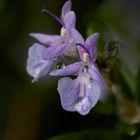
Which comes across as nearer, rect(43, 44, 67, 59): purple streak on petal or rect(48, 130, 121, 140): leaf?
rect(43, 44, 67, 59): purple streak on petal

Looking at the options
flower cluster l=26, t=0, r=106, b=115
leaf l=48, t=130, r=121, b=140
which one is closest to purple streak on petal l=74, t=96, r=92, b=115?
flower cluster l=26, t=0, r=106, b=115

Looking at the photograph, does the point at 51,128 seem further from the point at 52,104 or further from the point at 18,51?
the point at 18,51

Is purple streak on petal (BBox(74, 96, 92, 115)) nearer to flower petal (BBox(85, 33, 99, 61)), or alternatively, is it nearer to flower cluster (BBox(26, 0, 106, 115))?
flower cluster (BBox(26, 0, 106, 115))

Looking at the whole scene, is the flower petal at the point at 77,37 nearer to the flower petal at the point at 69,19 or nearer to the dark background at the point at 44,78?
the flower petal at the point at 69,19

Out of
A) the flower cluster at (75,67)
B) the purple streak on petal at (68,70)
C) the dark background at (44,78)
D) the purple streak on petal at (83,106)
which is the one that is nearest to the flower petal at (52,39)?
the flower cluster at (75,67)

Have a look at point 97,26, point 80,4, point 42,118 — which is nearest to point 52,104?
point 42,118
